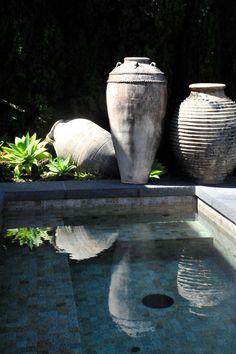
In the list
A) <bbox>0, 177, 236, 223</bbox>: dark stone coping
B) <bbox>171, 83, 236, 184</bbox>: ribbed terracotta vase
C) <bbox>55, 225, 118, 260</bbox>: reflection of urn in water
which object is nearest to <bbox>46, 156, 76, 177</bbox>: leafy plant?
<bbox>0, 177, 236, 223</bbox>: dark stone coping

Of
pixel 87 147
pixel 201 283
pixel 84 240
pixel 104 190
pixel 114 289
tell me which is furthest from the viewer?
pixel 87 147

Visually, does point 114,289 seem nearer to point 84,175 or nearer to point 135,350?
point 135,350

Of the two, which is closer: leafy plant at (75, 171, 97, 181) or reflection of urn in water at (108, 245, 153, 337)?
reflection of urn in water at (108, 245, 153, 337)

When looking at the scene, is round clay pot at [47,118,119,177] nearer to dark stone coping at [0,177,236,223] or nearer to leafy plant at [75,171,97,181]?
leafy plant at [75,171,97,181]

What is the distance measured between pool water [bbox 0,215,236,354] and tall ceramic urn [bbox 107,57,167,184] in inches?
37.8

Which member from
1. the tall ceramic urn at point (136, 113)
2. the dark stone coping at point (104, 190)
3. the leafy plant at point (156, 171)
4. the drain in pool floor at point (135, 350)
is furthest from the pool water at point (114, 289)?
the leafy plant at point (156, 171)

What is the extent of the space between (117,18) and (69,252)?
12.7 feet

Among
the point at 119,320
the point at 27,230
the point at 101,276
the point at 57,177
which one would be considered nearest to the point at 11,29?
the point at 57,177

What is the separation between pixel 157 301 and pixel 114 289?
29 cm

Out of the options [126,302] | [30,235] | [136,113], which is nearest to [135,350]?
[126,302]

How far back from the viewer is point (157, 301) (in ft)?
9.11

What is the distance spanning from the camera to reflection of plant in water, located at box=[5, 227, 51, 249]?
3.76m

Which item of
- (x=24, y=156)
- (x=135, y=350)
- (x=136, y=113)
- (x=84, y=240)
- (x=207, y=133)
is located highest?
(x=136, y=113)

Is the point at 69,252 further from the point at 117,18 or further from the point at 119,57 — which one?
the point at 117,18
